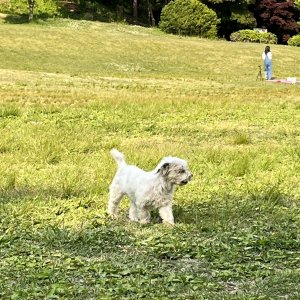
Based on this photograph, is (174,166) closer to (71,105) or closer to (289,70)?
(71,105)

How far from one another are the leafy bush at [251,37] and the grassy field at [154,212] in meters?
33.2

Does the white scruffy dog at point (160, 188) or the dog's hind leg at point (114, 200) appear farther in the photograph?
the dog's hind leg at point (114, 200)

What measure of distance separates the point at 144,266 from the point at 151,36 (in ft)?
147

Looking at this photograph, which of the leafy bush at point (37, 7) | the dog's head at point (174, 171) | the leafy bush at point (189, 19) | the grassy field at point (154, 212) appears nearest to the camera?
the grassy field at point (154, 212)

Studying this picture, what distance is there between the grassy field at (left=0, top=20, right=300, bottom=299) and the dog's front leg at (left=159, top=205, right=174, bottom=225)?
0.08m

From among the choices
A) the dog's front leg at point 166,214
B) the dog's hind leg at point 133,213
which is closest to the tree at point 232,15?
the dog's hind leg at point 133,213

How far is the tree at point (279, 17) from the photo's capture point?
59469 millimetres

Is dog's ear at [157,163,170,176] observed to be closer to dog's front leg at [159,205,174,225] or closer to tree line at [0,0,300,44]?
dog's front leg at [159,205,174,225]

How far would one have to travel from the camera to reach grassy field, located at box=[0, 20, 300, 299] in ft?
17.2

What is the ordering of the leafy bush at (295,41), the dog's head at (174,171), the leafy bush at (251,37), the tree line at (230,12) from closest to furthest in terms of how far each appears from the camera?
the dog's head at (174,171) → the leafy bush at (251,37) → the leafy bush at (295,41) → the tree line at (230,12)

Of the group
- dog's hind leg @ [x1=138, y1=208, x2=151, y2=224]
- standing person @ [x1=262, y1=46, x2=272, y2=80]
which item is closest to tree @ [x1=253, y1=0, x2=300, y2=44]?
standing person @ [x1=262, y1=46, x2=272, y2=80]

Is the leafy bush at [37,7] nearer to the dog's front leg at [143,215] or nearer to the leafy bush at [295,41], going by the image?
the leafy bush at [295,41]

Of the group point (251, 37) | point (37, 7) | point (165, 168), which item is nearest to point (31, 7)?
point (37, 7)

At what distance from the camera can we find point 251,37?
184ft
